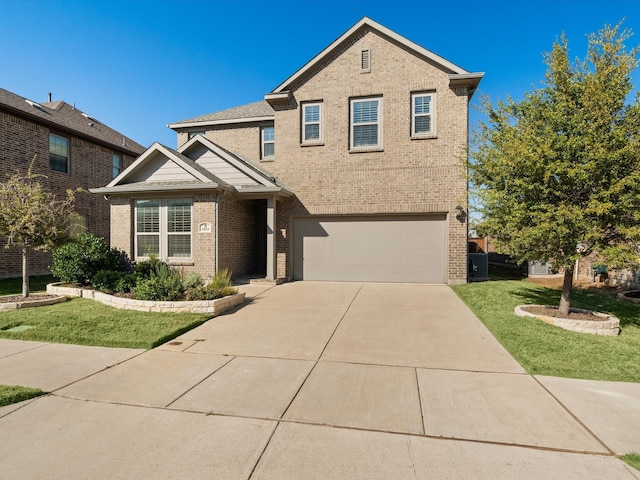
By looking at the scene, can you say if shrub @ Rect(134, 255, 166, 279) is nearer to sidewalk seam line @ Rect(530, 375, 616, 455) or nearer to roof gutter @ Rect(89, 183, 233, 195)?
roof gutter @ Rect(89, 183, 233, 195)

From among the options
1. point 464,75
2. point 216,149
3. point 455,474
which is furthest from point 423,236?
point 455,474

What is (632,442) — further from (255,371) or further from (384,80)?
(384,80)

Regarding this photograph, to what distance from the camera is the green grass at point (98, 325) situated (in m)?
5.68

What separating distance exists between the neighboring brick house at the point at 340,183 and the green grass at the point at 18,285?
276 cm

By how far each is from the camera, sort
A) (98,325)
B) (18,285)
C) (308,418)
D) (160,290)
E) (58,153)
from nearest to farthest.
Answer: (308,418) → (98,325) → (160,290) → (18,285) → (58,153)

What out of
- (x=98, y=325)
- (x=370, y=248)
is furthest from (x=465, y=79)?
(x=98, y=325)

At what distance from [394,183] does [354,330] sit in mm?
7153

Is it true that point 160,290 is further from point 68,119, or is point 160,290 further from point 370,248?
point 68,119

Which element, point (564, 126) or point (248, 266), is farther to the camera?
point (248, 266)

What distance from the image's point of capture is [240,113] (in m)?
15.6

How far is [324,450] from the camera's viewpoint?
2791 millimetres

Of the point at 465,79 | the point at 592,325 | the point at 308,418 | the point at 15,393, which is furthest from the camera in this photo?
the point at 465,79

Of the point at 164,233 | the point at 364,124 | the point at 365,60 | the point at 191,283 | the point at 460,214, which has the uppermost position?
the point at 365,60

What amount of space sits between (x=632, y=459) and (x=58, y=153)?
64.6 ft
